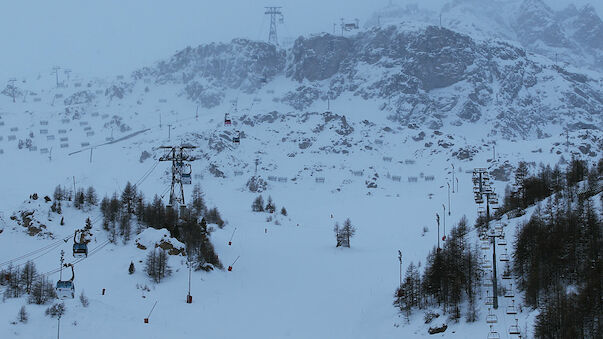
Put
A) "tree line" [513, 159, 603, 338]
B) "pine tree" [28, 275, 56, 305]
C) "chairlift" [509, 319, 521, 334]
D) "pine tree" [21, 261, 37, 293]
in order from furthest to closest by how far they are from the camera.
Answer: "pine tree" [21, 261, 37, 293] → "pine tree" [28, 275, 56, 305] → "chairlift" [509, 319, 521, 334] → "tree line" [513, 159, 603, 338]

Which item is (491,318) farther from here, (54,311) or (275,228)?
(275,228)

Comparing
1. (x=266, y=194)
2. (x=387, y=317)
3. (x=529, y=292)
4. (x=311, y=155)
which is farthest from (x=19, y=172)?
(x=529, y=292)

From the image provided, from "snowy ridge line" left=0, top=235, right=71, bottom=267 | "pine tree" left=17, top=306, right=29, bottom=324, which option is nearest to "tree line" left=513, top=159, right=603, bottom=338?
"pine tree" left=17, top=306, right=29, bottom=324

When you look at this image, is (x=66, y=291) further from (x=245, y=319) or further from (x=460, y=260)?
(x=460, y=260)

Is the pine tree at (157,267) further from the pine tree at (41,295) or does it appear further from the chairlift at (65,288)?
the chairlift at (65,288)

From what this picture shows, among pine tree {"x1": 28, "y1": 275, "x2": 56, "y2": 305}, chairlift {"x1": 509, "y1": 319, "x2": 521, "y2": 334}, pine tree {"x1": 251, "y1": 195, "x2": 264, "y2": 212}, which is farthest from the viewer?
pine tree {"x1": 251, "y1": 195, "x2": 264, "y2": 212}

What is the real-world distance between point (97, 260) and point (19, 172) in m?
116

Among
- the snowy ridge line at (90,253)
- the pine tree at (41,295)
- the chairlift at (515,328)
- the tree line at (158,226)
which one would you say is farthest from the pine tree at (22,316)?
the chairlift at (515,328)

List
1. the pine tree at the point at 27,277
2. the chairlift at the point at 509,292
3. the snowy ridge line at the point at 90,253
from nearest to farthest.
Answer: the chairlift at the point at 509,292 → the pine tree at the point at 27,277 → the snowy ridge line at the point at 90,253

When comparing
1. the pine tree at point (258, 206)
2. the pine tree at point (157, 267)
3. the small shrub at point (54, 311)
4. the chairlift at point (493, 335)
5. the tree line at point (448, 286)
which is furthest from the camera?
the pine tree at point (258, 206)

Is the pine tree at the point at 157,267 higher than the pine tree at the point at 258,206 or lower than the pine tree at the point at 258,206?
lower

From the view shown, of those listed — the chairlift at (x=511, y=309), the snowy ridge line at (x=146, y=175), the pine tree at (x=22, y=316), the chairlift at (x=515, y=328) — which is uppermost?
the snowy ridge line at (x=146, y=175)

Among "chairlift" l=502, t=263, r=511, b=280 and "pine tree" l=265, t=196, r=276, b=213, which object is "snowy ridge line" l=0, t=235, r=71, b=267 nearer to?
"chairlift" l=502, t=263, r=511, b=280

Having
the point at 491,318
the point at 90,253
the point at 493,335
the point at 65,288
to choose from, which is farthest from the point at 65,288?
the point at 491,318
